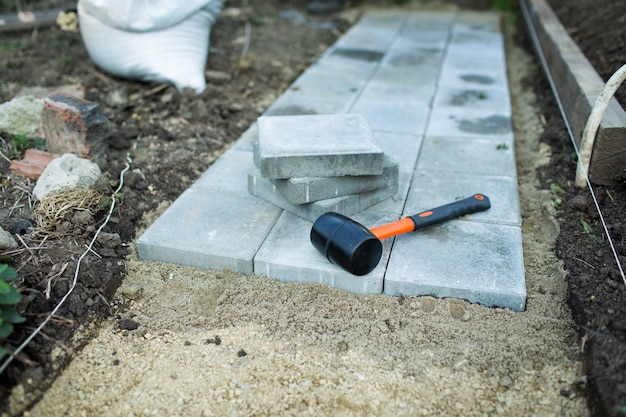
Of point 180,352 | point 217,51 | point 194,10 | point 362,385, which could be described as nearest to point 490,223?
point 362,385

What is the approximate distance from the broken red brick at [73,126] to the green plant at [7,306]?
147cm

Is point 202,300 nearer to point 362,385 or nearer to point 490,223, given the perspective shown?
point 362,385

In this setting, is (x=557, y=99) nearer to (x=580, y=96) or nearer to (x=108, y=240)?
(x=580, y=96)

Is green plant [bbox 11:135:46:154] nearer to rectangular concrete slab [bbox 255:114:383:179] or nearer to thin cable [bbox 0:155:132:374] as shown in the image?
thin cable [bbox 0:155:132:374]

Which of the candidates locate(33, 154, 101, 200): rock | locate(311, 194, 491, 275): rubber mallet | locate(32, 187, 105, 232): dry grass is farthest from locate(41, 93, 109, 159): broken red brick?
locate(311, 194, 491, 275): rubber mallet

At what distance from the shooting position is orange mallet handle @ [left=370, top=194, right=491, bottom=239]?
2.74 metres

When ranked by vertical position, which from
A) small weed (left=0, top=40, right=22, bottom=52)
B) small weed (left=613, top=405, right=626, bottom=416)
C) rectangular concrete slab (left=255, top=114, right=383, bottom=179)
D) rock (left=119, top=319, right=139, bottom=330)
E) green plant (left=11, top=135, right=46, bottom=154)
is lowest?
rock (left=119, top=319, right=139, bottom=330)

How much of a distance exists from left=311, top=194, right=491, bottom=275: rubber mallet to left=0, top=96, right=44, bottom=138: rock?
2268mm

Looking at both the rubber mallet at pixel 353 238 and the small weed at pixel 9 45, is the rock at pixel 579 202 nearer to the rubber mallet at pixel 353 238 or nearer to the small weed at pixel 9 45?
the rubber mallet at pixel 353 238

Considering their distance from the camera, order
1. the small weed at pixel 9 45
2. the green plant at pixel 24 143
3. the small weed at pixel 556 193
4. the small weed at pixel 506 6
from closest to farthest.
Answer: the small weed at pixel 556 193 < the green plant at pixel 24 143 < the small weed at pixel 9 45 < the small weed at pixel 506 6

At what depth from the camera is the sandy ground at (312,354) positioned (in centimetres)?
210

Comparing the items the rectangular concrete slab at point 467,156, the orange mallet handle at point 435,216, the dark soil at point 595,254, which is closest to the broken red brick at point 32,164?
the orange mallet handle at point 435,216

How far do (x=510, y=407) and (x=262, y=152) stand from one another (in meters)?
1.64

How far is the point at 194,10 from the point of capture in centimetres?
462
